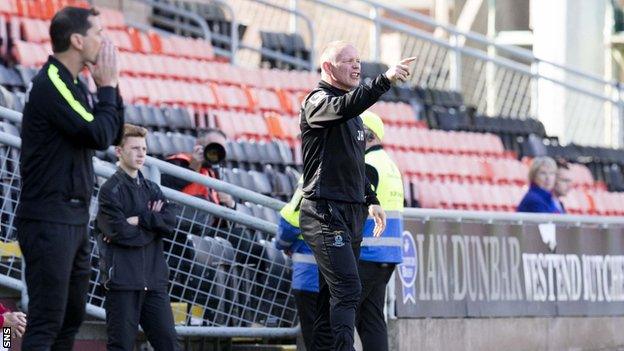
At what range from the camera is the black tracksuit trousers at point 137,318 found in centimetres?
901

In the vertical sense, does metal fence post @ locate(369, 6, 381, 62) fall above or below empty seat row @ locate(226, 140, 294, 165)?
above

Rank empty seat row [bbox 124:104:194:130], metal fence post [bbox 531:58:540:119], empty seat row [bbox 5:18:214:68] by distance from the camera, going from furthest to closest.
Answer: metal fence post [bbox 531:58:540:119] < empty seat row [bbox 5:18:214:68] < empty seat row [bbox 124:104:194:130]

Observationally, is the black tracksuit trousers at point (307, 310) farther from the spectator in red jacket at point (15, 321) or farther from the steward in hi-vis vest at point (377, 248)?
the spectator in red jacket at point (15, 321)

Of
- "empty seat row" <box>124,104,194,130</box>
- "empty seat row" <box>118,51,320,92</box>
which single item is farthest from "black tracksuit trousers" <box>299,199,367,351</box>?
"empty seat row" <box>118,51,320,92</box>

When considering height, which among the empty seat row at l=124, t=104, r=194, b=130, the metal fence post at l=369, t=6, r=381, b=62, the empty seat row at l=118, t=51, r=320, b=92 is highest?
the metal fence post at l=369, t=6, r=381, b=62

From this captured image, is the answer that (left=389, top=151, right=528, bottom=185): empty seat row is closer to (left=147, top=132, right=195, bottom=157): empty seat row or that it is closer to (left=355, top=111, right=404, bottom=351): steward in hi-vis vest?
(left=147, top=132, right=195, bottom=157): empty seat row

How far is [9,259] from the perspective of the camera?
32.9ft

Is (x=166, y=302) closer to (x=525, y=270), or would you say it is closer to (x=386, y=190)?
(x=386, y=190)

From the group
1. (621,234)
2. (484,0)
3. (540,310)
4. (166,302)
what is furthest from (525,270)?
(484,0)

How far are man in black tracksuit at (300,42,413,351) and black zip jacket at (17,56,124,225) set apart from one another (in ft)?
6.63

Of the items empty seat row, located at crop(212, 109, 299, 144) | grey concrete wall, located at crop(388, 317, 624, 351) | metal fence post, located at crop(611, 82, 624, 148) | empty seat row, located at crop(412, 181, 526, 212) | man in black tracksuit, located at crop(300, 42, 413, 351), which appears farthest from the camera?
metal fence post, located at crop(611, 82, 624, 148)

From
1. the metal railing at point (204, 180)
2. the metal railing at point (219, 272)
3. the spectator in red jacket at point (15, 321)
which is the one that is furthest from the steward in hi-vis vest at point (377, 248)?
the spectator in red jacket at point (15, 321)

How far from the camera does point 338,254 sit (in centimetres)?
873

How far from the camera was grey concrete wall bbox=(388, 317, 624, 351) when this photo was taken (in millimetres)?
11336
